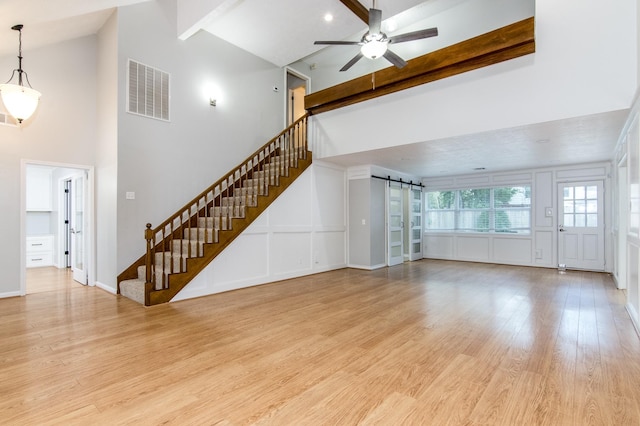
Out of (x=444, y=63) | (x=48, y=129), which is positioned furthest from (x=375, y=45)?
(x=48, y=129)

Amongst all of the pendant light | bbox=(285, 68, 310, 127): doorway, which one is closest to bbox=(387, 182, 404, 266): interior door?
bbox=(285, 68, 310, 127): doorway

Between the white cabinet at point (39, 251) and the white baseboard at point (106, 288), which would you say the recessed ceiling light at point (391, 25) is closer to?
the white baseboard at point (106, 288)

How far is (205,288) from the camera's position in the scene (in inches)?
192

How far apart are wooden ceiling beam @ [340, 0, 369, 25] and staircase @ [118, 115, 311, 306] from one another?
2.19m

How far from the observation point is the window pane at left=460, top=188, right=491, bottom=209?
339 inches

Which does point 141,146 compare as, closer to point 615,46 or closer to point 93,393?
point 93,393

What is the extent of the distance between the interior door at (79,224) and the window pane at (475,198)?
9008 millimetres

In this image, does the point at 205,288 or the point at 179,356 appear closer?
the point at 179,356

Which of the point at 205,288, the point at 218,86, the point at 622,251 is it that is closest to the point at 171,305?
the point at 205,288

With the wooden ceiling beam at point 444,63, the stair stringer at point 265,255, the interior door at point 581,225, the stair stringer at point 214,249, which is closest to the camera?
the wooden ceiling beam at point 444,63

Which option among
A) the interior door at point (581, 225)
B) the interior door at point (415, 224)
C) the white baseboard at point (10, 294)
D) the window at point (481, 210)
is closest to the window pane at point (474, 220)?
the window at point (481, 210)

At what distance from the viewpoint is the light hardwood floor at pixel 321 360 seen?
1964 millimetres

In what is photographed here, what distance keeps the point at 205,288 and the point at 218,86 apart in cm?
408

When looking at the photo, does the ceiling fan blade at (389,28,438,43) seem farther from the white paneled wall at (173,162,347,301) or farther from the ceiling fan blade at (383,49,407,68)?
the white paneled wall at (173,162,347,301)
